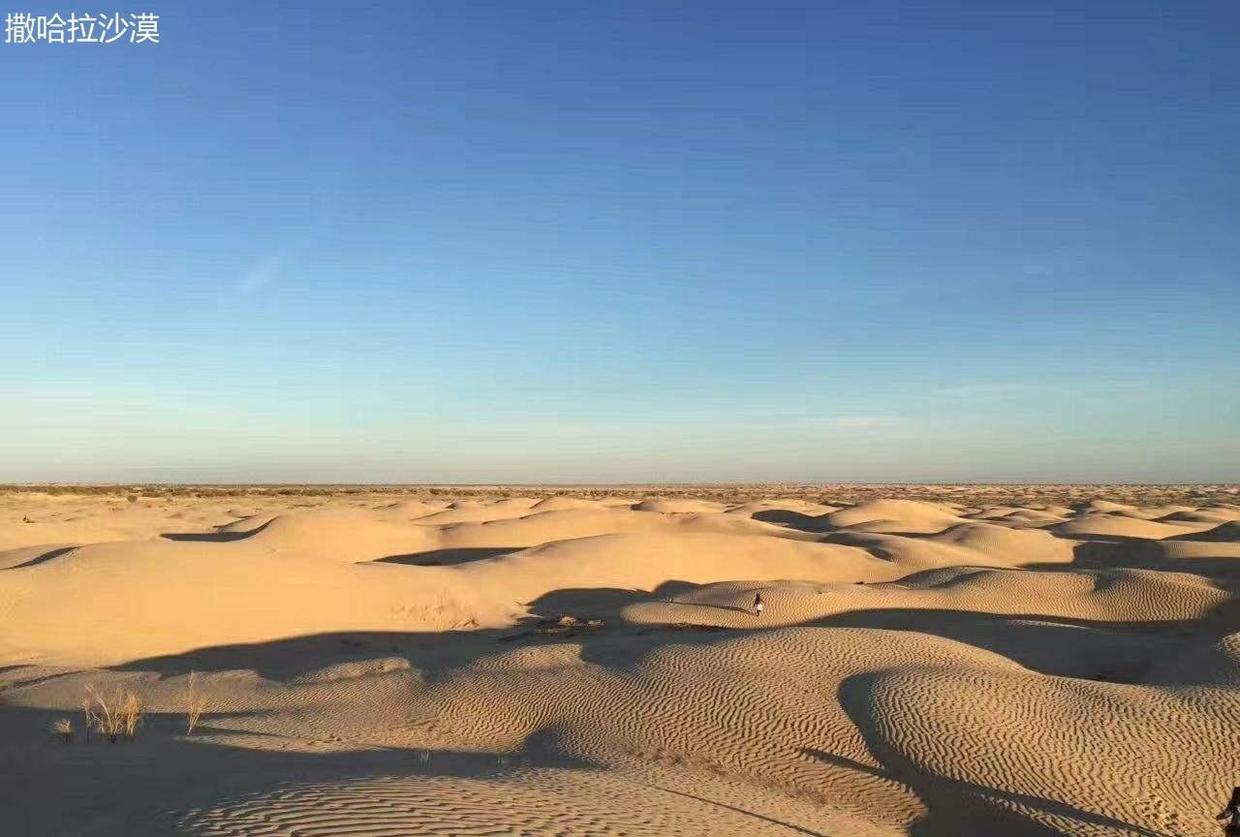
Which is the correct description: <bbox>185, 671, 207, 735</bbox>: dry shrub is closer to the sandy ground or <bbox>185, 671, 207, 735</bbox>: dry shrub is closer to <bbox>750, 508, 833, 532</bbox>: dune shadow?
the sandy ground

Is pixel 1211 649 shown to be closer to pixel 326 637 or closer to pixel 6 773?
pixel 6 773

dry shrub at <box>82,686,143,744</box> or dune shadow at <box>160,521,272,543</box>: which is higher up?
dry shrub at <box>82,686,143,744</box>

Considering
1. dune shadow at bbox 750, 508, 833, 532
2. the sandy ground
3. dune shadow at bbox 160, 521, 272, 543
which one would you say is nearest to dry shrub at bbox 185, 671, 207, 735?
the sandy ground

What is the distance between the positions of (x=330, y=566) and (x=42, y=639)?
256 inches

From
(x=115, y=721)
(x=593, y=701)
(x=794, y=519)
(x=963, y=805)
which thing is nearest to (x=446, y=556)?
(x=593, y=701)

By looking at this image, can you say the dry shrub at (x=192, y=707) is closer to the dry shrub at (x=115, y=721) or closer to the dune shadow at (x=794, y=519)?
the dry shrub at (x=115, y=721)

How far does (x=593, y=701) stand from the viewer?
9.55 meters

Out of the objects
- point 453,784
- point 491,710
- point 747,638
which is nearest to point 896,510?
point 747,638

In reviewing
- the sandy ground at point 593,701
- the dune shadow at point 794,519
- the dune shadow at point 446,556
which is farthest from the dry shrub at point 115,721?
the dune shadow at point 794,519

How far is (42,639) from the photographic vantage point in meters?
14.6

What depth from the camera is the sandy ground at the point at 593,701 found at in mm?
5516

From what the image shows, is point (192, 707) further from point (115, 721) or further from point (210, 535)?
point (210, 535)

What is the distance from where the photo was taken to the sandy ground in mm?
5516

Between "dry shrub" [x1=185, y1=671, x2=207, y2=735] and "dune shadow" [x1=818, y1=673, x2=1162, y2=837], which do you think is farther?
"dry shrub" [x1=185, y1=671, x2=207, y2=735]
